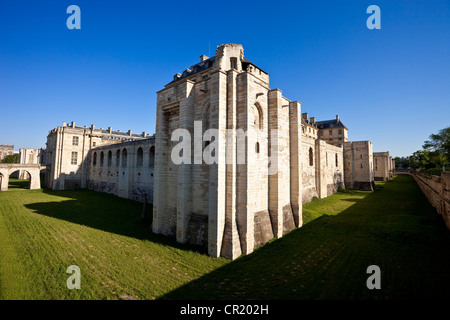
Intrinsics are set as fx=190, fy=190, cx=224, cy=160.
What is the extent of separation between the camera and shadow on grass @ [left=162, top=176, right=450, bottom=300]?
22.4 ft

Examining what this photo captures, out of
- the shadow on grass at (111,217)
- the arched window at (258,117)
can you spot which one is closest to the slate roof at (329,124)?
the arched window at (258,117)

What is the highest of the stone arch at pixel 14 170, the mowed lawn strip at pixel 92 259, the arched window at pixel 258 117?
the arched window at pixel 258 117

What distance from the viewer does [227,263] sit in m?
8.93

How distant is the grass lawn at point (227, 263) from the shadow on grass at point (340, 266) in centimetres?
4

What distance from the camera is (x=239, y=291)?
704 centimetres

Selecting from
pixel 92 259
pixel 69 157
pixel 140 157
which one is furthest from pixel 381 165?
pixel 69 157

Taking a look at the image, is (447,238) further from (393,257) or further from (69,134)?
(69,134)

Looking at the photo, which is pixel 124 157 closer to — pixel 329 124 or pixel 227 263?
pixel 227 263

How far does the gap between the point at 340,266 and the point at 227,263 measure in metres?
5.16

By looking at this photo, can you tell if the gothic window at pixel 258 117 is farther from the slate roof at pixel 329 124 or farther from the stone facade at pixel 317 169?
the slate roof at pixel 329 124

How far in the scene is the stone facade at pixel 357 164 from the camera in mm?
33553

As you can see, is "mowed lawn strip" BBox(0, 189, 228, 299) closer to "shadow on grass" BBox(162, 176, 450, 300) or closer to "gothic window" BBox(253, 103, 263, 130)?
"shadow on grass" BBox(162, 176, 450, 300)

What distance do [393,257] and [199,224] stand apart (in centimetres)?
989

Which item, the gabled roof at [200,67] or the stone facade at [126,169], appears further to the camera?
the stone facade at [126,169]
